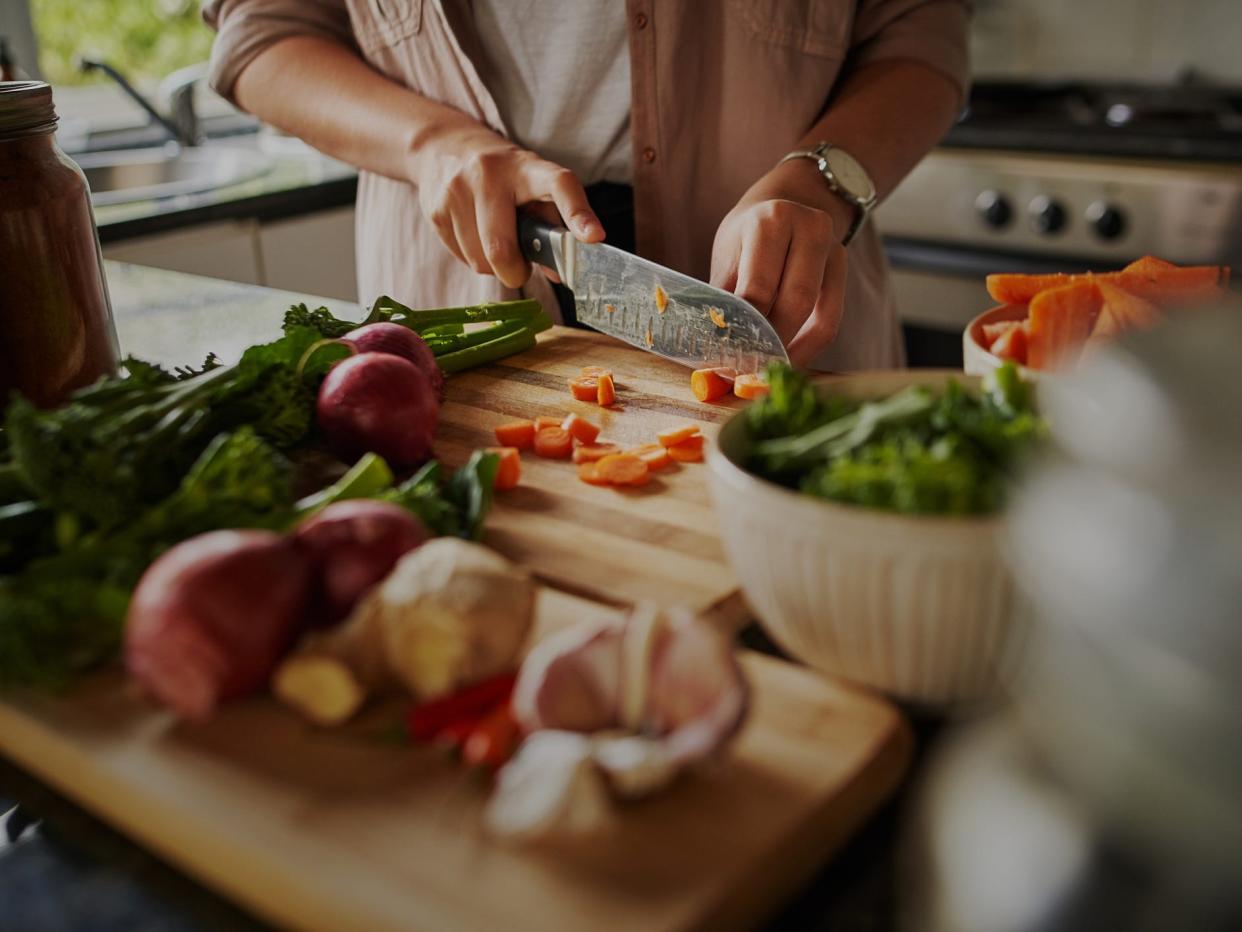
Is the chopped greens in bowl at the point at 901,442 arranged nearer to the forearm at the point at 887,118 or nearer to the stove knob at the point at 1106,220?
the forearm at the point at 887,118

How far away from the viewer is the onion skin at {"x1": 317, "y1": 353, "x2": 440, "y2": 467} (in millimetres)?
1197

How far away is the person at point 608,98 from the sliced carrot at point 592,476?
47 centimetres

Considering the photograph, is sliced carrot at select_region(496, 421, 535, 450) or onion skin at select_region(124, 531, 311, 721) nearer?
onion skin at select_region(124, 531, 311, 721)

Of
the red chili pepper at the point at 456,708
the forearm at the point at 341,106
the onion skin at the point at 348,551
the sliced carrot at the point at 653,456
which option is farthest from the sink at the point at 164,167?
the red chili pepper at the point at 456,708

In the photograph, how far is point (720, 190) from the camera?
1869 mm

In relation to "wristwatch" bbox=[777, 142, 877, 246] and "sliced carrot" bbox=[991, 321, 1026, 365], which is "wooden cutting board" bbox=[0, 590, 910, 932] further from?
"wristwatch" bbox=[777, 142, 877, 246]

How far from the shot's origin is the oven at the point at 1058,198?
2617 millimetres

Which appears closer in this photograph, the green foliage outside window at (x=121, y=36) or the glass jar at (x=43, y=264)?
the glass jar at (x=43, y=264)

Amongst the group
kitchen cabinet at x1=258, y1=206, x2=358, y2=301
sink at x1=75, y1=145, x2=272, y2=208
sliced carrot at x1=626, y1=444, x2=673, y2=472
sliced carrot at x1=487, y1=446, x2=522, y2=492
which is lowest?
kitchen cabinet at x1=258, y1=206, x2=358, y2=301

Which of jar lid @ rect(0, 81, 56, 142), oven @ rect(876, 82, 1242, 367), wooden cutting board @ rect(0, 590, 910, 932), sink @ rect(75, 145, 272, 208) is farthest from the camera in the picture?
sink @ rect(75, 145, 272, 208)

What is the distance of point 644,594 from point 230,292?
1.27 metres

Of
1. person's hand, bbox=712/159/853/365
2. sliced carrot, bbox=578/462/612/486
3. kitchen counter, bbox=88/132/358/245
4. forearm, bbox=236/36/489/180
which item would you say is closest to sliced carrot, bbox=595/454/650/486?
sliced carrot, bbox=578/462/612/486

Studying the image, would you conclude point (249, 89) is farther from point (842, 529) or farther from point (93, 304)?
point (842, 529)

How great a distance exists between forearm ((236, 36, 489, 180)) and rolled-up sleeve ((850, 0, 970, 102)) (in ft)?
2.17
